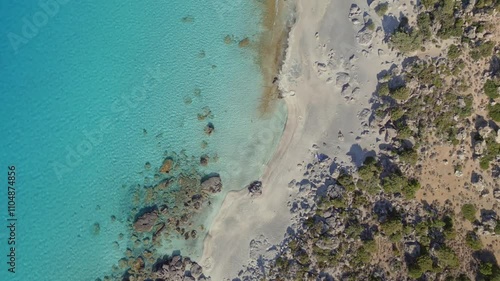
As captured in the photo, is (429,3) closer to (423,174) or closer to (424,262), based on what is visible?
(423,174)

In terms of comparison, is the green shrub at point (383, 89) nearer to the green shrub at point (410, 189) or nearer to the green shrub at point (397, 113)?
the green shrub at point (397, 113)

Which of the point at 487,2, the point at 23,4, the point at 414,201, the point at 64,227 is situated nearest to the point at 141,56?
the point at 23,4

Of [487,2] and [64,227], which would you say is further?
[64,227]

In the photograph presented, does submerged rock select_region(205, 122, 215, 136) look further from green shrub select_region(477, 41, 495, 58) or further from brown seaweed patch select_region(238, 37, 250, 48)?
green shrub select_region(477, 41, 495, 58)

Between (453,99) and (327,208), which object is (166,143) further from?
(453,99)

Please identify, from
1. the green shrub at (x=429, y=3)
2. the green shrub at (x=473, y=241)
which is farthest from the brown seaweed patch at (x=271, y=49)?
the green shrub at (x=473, y=241)

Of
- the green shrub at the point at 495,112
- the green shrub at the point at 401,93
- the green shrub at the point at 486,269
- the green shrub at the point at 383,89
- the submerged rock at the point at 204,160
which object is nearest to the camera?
the green shrub at the point at 486,269

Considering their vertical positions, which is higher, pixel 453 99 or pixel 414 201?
pixel 453 99
